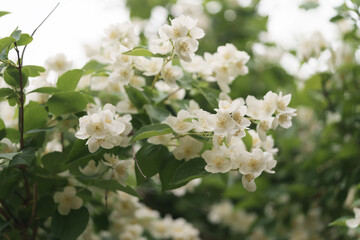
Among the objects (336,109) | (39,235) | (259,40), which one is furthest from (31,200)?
(259,40)

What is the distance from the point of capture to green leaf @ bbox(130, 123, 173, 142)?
0.79 m

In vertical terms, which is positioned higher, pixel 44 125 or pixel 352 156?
pixel 44 125

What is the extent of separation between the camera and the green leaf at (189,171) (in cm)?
80

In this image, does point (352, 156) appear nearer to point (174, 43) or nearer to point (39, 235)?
point (174, 43)

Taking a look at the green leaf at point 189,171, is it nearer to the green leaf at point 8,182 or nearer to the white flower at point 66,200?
the white flower at point 66,200

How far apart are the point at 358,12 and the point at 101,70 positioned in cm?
76

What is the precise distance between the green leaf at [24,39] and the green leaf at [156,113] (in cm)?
30

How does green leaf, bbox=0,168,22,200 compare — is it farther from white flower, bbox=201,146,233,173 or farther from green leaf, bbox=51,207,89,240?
white flower, bbox=201,146,233,173

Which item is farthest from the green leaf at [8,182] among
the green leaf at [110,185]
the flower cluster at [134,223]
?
the flower cluster at [134,223]

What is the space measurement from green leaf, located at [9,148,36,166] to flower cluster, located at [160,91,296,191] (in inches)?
9.7

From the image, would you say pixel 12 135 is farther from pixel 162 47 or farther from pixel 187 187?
pixel 187 187

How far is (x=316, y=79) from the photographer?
5.19 ft

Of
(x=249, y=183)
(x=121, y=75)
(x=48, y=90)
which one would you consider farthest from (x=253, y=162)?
(x=48, y=90)

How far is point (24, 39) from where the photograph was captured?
0.80 meters
